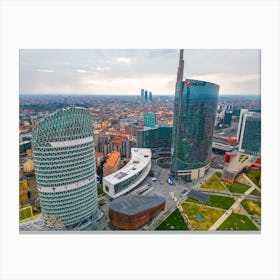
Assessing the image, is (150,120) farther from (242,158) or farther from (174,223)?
(174,223)

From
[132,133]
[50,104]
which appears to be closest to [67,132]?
[50,104]

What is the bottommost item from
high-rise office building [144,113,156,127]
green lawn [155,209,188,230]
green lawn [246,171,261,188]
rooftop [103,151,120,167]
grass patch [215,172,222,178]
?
green lawn [155,209,188,230]

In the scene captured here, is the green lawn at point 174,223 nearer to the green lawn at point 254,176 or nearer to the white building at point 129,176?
the white building at point 129,176

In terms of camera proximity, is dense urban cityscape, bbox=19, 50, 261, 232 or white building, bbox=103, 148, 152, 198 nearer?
dense urban cityscape, bbox=19, 50, 261, 232

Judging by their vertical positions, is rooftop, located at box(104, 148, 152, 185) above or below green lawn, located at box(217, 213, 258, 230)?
above

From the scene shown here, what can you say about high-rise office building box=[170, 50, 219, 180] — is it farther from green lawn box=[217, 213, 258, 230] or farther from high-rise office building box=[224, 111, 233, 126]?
green lawn box=[217, 213, 258, 230]

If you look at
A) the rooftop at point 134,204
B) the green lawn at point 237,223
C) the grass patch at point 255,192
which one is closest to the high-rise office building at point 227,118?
the grass patch at point 255,192

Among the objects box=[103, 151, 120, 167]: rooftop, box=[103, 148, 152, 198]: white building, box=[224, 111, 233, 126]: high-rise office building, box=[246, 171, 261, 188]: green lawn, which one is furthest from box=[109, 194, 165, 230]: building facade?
box=[224, 111, 233, 126]: high-rise office building

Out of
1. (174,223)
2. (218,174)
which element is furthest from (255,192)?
(174,223)
